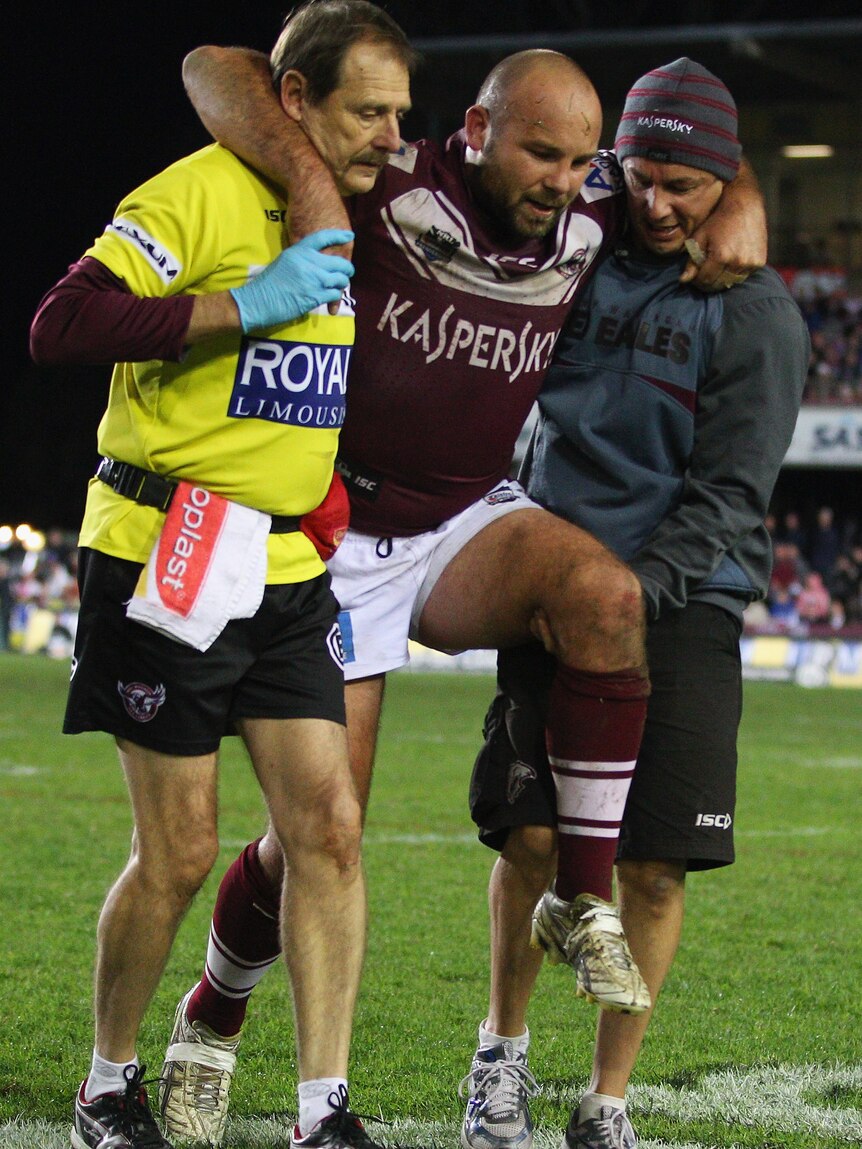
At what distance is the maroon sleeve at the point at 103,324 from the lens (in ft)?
9.02

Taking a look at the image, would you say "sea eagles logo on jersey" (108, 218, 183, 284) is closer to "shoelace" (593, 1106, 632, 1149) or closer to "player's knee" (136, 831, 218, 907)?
"player's knee" (136, 831, 218, 907)

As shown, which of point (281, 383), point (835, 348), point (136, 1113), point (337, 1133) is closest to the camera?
point (337, 1133)

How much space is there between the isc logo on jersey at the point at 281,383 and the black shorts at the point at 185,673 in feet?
1.07

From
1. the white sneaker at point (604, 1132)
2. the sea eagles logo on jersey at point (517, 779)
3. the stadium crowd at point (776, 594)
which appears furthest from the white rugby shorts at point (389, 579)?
the stadium crowd at point (776, 594)

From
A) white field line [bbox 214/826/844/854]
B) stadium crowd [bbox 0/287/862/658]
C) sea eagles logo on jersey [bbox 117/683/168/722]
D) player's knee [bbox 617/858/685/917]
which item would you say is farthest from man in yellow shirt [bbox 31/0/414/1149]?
stadium crowd [bbox 0/287/862/658]

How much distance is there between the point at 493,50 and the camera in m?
25.6

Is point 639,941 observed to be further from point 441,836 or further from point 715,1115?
point 441,836

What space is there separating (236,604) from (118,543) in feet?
0.82

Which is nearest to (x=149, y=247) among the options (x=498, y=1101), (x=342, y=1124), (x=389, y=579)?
(x=389, y=579)

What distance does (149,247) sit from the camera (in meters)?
2.84

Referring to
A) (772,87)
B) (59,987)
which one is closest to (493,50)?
(772,87)

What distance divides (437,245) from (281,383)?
20.4 inches

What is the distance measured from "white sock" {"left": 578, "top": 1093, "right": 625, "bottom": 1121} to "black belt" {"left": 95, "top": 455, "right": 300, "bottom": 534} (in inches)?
49.7

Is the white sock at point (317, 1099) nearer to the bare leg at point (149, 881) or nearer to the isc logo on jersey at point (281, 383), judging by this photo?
the bare leg at point (149, 881)
